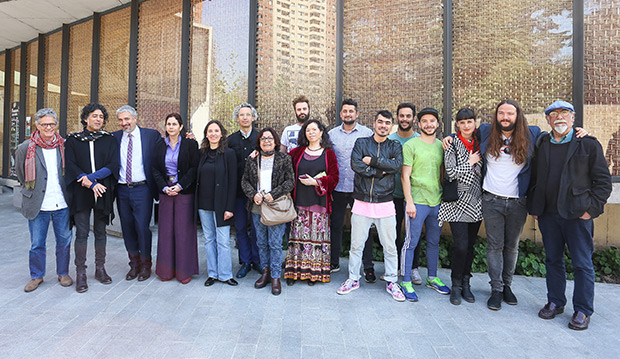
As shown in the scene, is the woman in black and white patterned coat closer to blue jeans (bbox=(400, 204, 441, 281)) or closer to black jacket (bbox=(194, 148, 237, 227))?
blue jeans (bbox=(400, 204, 441, 281))

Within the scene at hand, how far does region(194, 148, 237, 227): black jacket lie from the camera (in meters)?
3.76

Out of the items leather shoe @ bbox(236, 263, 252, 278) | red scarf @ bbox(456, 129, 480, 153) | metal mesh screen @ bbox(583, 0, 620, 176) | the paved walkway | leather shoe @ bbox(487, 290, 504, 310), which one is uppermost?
metal mesh screen @ bbox(583, 0, 620, 176)

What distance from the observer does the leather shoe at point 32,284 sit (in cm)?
367

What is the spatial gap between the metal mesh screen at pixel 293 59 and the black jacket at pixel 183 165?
205 centimetres

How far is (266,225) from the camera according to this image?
3.79 m

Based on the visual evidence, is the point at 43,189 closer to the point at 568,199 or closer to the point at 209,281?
the point at 209,281

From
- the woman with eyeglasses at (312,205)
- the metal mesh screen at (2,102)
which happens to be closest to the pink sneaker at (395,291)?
the woman with eyeglasses at (312,205)

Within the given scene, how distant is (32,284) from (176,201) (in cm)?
175

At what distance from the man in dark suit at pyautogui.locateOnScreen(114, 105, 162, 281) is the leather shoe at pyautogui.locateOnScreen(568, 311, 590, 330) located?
4.35 meters

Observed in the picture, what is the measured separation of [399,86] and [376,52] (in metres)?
0.65

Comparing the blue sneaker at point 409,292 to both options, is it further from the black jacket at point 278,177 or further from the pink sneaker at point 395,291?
the black jacket at point 278,177

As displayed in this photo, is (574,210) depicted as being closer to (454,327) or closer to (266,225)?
(454,327)

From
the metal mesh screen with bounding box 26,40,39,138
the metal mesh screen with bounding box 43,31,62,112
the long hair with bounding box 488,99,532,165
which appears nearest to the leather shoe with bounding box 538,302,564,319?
the long hair with bounding box 488,99,532,165

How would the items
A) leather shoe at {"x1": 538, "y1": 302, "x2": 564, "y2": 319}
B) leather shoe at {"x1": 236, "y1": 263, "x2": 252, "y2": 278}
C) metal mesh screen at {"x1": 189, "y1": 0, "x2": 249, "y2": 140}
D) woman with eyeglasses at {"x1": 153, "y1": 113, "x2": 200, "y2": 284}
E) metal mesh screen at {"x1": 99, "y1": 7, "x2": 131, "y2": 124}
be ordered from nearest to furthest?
leather shoe at {"x1": 538, "y1": 302, "x2": 564, "y2": 319}, woman with eyeglasses at {"x1": 153, "y1": 113, "x2": 200, "y2": 284}, leather shoe at {"x1": 236, "y1": 263, "x2": 252, "y2": 278}, metal mesh screen at {"x1": 189, "y1": 0, "x2": 249, "y2": 140}, metal mesh screen at {"x1": 99, "y1": 7, "x2": 131, "y2": 124}
